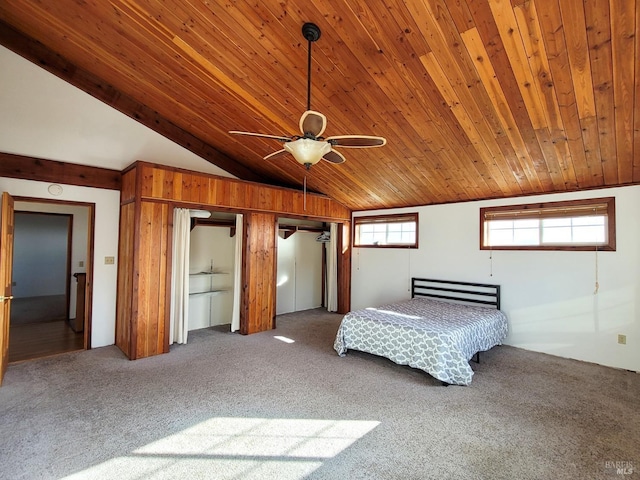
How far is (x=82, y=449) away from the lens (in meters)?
2.26

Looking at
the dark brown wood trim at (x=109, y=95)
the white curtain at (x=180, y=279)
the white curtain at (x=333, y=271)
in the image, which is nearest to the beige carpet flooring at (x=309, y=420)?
the white curtain at (x=180, y=279)

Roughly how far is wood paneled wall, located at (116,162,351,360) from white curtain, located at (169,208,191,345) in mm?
318

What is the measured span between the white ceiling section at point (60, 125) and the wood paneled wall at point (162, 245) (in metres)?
0.50

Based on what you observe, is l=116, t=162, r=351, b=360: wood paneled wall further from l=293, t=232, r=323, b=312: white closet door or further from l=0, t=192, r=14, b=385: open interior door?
l=293, t=232, r=323, b=312: white closet door

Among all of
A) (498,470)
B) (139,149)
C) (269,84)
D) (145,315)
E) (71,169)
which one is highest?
(269,84)

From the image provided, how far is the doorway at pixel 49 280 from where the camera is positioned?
14.6 feet

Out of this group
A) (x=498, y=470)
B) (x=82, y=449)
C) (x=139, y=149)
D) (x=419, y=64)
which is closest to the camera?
(x=498, y=470)

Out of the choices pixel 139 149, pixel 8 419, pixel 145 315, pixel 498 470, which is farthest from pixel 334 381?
pixel 139 149

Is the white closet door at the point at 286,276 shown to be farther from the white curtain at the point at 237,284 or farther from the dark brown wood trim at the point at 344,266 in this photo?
the white curtain at the point at 237,284

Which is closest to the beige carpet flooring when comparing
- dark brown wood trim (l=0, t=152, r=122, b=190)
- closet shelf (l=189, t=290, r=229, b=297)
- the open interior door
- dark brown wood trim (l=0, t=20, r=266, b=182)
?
the open interior door

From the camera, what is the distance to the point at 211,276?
566cm

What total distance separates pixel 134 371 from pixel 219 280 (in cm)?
231

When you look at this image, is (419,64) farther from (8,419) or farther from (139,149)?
(8,419)

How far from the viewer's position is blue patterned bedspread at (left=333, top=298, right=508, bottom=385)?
3328 millimetres
